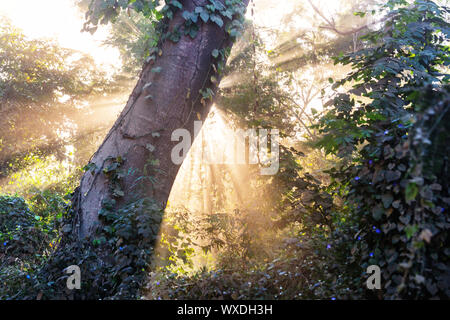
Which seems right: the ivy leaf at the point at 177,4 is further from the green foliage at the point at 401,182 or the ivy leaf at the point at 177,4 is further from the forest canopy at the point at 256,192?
the green foliage at the point at 401,182

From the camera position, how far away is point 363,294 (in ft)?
8.16

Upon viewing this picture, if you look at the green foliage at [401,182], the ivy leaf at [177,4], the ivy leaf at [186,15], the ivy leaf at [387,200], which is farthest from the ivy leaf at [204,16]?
the ivy leaf at [387,200]

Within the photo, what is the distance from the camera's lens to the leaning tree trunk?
3.46 metres

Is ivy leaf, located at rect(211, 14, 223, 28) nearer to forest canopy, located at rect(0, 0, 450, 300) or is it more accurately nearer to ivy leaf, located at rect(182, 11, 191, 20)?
forest canopy, located at rect(0, 0, 450, 300)

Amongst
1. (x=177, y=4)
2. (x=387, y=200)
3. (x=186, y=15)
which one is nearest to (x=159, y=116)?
(x=186, y=15)

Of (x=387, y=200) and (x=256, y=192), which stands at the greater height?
(x=256, y=192)

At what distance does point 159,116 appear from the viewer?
3.61 meters

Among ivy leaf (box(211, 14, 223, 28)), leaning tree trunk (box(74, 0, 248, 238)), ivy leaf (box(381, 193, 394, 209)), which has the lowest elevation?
ivy leaf (box(381, 193, 394, 209))

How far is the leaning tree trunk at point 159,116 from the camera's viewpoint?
136 inches

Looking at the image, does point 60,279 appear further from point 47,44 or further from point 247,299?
point 47,44

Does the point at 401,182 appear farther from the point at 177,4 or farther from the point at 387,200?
the point at 177,4

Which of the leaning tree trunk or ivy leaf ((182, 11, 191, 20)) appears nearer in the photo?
the leaning tree trunk

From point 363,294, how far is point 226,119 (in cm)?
601

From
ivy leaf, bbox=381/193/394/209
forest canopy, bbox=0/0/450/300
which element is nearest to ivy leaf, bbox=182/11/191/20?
forest canopy, bbox=0/0/450/300
